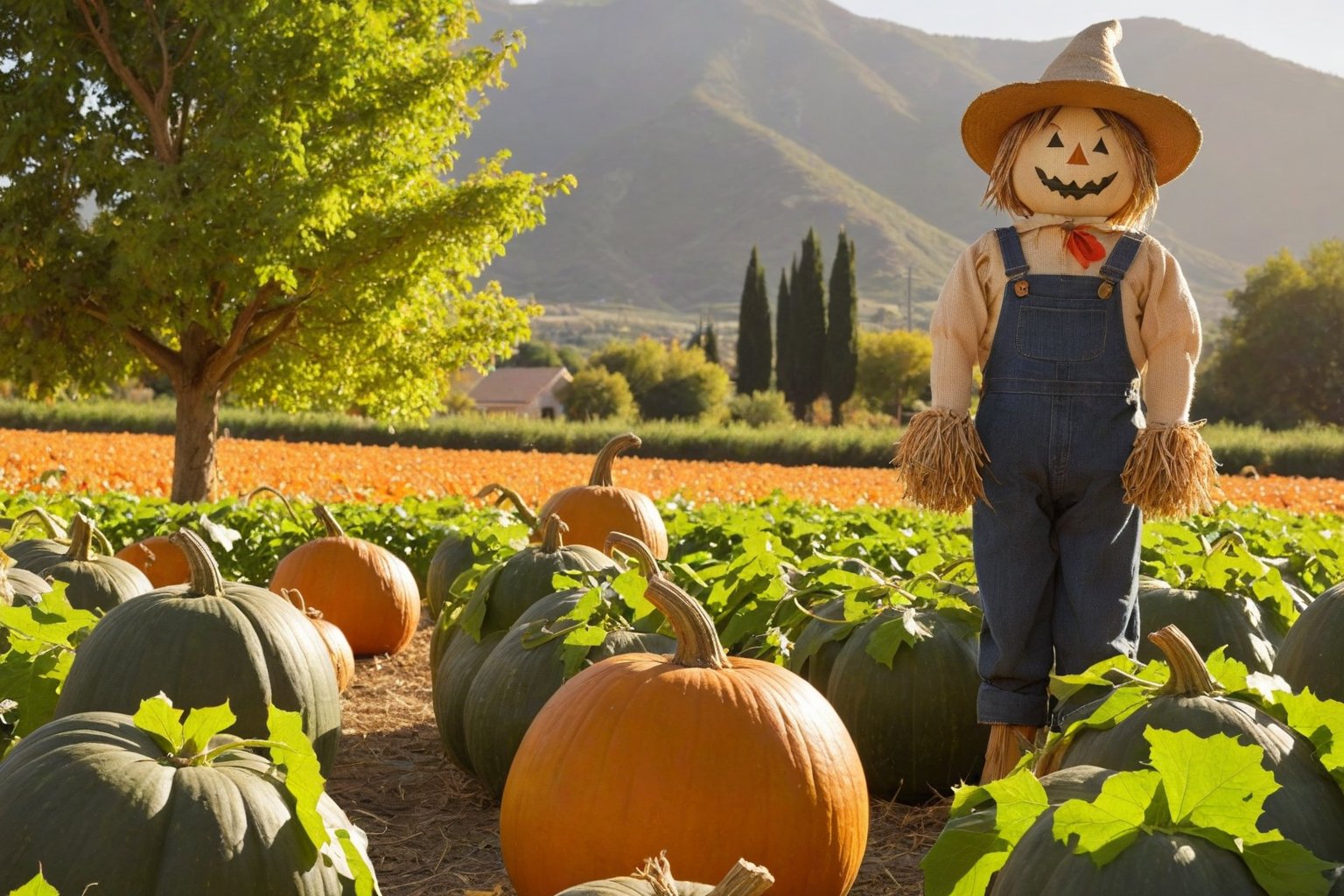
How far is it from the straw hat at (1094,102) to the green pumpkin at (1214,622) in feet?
4.62

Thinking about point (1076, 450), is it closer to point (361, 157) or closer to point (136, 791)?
point (136, 791)

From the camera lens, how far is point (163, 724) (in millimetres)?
2367

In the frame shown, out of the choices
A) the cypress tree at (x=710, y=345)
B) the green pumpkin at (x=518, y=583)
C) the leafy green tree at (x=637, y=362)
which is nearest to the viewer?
the green pumpkin at (x=518, y=583)

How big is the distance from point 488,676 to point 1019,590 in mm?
1675

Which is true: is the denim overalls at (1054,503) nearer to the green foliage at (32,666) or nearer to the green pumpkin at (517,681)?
the green pumpkin at (517,681)

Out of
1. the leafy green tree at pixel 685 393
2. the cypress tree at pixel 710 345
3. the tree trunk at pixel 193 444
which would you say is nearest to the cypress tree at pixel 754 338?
the leafy green tree at pixel 685 393

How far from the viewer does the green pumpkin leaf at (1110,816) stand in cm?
184

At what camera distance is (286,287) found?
11000 millimetres

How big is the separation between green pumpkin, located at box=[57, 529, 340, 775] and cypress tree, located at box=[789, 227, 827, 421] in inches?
1835

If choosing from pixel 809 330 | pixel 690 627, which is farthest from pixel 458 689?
pixel 809 330

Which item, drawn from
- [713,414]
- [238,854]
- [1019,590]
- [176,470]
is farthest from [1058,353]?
[713,414]

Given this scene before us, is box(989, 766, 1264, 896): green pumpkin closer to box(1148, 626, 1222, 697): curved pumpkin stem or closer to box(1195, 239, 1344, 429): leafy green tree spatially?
box(1148, 626, 1222, 697): curved pumpkin stem

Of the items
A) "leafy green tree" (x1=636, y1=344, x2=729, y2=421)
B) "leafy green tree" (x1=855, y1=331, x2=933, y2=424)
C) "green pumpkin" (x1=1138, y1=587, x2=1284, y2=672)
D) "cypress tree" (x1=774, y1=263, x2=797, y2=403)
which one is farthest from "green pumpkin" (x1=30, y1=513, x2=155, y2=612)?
"leafy green tree" (x1=855, y1=331, x2=933, y2=424)

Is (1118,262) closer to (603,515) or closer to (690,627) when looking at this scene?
(690,627)
